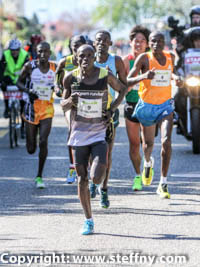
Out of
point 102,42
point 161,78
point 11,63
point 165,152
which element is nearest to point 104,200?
point 165,152

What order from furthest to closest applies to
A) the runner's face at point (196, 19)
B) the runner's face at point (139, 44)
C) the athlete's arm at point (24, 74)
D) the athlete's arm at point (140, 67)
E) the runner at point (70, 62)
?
the runner's face at point (196, 19), the athlete's arm at point (24, 74), the runner's face at point (139, 44), the runner at point (70, 62), the athlete's arm at point (140, 67)

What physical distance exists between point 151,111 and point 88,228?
2.58m

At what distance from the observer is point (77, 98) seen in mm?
8508

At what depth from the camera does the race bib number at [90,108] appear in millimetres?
8508

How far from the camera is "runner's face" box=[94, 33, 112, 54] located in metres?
9.94

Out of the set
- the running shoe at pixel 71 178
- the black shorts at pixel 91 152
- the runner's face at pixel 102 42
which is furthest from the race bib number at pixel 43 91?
the black shorts at pixel 91 152

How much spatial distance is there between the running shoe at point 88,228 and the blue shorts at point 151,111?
251cm

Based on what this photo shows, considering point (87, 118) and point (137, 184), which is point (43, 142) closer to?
point (137, 184)

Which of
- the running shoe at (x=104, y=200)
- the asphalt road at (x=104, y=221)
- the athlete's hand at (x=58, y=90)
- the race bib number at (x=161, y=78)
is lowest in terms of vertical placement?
the asphalt road at (x=104, y=221)

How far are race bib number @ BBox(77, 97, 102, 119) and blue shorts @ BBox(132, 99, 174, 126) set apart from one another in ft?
7.10

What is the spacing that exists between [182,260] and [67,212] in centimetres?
249

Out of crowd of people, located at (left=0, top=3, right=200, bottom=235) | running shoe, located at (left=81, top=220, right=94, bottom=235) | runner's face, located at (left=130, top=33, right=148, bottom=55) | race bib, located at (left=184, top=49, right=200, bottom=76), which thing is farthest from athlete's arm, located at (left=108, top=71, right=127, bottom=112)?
race bib, located at (left=184, top=49, right=200, bottom=76)

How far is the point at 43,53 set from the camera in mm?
11602

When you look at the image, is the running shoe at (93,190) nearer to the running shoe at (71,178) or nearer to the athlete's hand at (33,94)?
the running shoe at (71,178)
